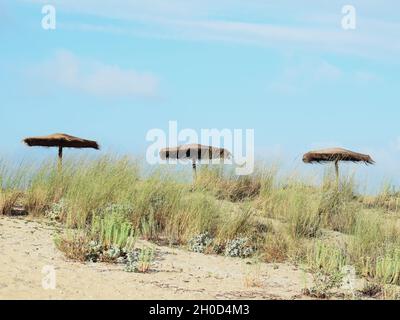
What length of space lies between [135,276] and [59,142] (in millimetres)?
10827

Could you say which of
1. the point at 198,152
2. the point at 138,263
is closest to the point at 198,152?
the point at 198,152

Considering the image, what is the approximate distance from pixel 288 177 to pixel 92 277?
8060 mm

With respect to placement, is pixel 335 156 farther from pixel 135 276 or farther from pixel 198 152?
pixel 135 276

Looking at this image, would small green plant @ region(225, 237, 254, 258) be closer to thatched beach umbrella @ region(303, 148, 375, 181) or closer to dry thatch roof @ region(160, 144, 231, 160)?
dry thatch roof @ region(160, 144, 231, 160)

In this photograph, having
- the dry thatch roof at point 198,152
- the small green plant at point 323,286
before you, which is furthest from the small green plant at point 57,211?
the dry thatch roof at point 198,152

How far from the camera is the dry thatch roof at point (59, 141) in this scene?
18.3 metres

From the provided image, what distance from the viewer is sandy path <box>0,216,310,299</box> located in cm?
730

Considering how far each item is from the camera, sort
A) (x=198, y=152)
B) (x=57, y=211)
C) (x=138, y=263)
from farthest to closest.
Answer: (x=198, y=152) < (x=57, y=211) < (x=138, y=263)

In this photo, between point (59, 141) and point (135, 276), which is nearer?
point (135, 276)

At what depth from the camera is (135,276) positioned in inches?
321

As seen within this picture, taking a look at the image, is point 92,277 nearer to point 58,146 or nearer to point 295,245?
point 295,245

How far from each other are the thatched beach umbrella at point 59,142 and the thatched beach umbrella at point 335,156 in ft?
19.5

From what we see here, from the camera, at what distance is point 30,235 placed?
988 centimetres
